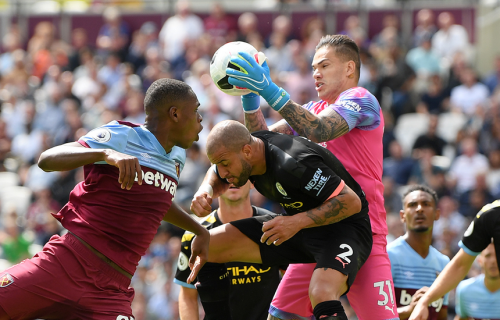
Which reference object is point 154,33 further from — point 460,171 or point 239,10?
point 460,171

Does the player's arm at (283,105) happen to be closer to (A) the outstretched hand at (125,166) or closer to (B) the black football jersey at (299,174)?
(B) the black football jersey at (299,174)

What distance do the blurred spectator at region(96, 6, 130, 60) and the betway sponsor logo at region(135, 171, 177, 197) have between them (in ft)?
40.6

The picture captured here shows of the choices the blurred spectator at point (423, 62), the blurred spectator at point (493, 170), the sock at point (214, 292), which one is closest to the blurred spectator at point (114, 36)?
the blurred spectator at point (423, 62)

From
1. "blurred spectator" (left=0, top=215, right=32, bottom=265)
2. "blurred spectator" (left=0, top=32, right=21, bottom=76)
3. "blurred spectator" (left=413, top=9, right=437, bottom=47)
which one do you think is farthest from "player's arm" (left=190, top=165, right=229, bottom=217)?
"blurred spectator" (left=0, top=32, right=21, bottom=76)

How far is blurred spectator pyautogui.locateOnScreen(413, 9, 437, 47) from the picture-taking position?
15117 millimetres

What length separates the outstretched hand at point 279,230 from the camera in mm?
4832

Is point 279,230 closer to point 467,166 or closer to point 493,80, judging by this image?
point 467,166

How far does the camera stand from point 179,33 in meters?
16.2

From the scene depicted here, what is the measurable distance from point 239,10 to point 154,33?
2269 millimetres

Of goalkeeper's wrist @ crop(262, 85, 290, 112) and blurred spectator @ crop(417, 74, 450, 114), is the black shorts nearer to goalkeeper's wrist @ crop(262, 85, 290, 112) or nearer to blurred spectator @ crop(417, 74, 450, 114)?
goalkeeper's wrist @ crop(262, 85, 290, 112)

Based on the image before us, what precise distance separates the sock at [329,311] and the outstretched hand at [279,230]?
529mm

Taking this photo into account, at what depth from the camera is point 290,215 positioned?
16.9ft

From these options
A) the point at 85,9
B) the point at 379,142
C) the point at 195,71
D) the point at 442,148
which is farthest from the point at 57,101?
the point at 379,142

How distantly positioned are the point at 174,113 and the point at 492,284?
4.10 meters
